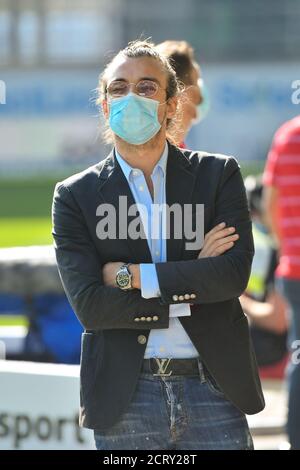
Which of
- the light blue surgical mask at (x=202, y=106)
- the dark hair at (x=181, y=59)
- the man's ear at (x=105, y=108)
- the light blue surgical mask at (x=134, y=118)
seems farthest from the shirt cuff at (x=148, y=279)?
the light blue surgical mask at (x=202, y=106)

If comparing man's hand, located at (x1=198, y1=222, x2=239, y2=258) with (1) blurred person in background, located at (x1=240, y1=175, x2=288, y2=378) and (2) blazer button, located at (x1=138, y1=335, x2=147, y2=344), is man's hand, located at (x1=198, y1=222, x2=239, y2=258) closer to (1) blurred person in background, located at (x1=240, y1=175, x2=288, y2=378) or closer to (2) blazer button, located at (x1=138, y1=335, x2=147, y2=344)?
(2) blazer button, located at (x1=138, y1=335, x2=147, y2=344)

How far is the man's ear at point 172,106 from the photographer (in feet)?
10.7

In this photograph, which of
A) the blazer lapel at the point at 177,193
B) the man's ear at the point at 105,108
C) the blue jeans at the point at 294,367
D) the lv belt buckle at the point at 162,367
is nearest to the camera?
the lv belt buckle at the point at 162,367

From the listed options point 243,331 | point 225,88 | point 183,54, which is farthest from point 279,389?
point 225,88

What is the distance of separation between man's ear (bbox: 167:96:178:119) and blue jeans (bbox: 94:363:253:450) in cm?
79

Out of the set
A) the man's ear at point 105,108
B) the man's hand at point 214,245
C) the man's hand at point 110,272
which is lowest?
the man's hand at point 110,272

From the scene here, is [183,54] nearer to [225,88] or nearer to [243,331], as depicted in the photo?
[243,331]

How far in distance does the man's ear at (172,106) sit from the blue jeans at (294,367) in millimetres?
1311

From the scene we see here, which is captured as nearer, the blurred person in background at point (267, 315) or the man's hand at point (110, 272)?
the man's hand at point (110, 272)

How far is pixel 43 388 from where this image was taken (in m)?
4.35

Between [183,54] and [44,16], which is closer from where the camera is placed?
[183,54]

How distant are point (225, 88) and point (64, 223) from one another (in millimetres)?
22213

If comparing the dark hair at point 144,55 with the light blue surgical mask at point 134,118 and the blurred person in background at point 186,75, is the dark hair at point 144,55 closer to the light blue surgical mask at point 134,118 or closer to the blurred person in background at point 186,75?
the light blue surgical mask at point 134,118

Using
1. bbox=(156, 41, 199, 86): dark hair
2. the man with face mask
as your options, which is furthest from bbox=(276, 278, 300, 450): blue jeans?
the man with face mask
